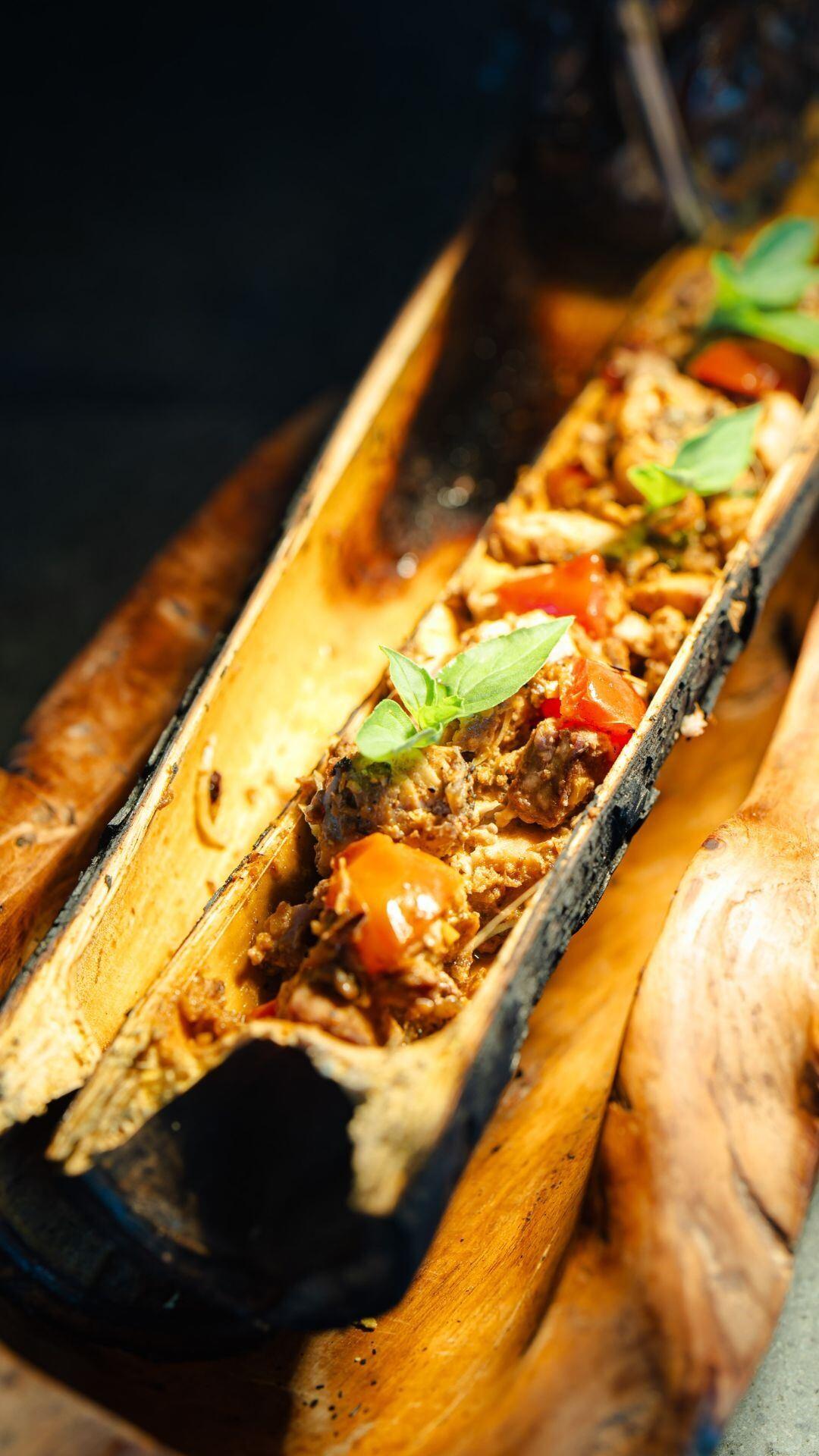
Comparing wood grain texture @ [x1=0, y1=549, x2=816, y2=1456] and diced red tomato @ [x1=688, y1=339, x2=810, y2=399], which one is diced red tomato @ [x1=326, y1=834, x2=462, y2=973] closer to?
wood grain texture @ [x1=0, y1=549, x2=816, y2=1456]

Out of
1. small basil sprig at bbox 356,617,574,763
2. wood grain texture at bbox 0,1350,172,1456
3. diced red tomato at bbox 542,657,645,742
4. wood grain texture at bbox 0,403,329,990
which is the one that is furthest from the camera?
wood grain texture at bbox 0,403,329,990

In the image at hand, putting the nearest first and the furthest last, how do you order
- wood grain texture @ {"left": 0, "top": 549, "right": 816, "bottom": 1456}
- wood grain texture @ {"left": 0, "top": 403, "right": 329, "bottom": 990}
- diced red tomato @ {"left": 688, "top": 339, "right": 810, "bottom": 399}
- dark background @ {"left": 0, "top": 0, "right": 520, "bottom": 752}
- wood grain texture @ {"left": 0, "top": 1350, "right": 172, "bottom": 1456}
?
wood grain texture @ {"left": 0, "top": 1350, "right": 172, "bottom": 1456} < wood grain texture @ {"left": 0, "top": 549, "right": 816, "bottom": 1456} < wood grain texture @ {"left": 0, "top": 403, "right": 329, "bottom": 990} < diced red tomato @ {"left": 688, "top": 339, "right": 810, "bottom": 399} < dark background @ {"left": 0, "top": 0, "right": 520, "bottom": 752}

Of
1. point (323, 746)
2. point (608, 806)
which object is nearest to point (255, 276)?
point (323, 746)

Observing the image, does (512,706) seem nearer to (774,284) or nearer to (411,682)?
(411,682)

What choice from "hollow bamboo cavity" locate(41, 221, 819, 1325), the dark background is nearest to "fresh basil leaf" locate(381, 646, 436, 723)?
"hollow bamboo cavity" locate(41, 221, 819, 1325)

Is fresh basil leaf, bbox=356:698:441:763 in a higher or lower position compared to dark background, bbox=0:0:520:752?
lower

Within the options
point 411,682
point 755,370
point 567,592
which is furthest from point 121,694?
point 755,370

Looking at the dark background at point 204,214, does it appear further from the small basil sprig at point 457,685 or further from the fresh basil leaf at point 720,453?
the small basil sprig at point 457,685
